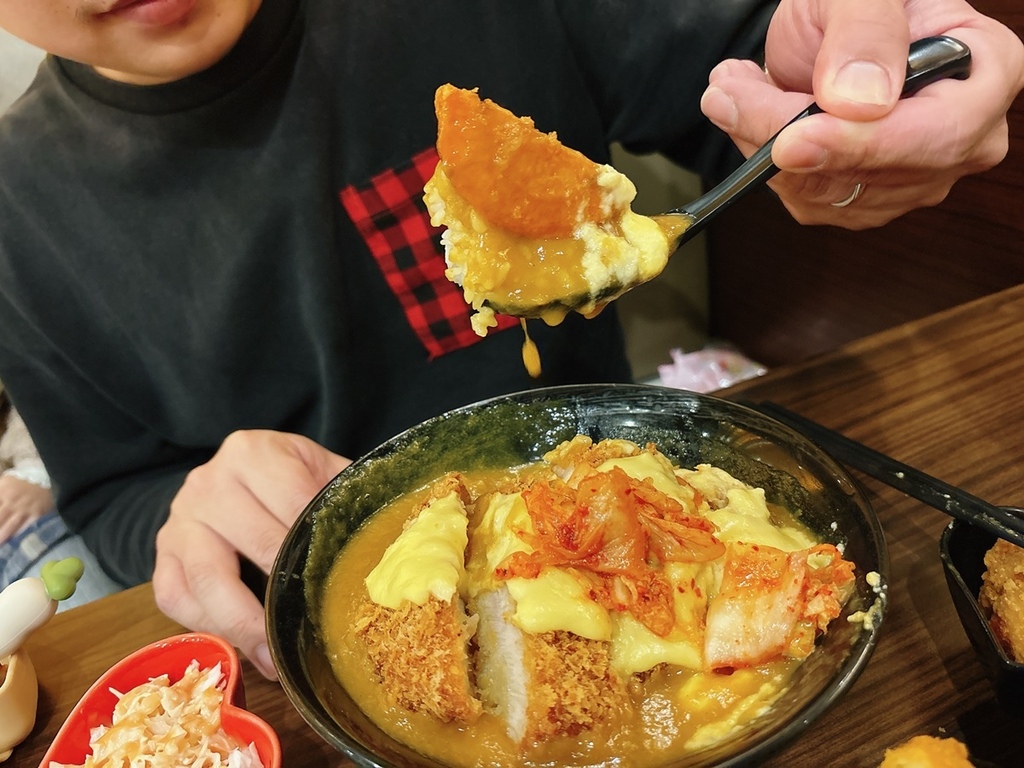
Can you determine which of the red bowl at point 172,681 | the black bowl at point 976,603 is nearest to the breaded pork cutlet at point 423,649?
the red bowl at point 172,681

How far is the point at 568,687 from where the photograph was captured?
0.78m

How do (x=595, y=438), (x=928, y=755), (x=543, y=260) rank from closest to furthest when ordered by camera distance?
1. (x=928, y=755)
2. (x=543, y=260)
3. (x=595, y=438)

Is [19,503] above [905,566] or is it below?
above

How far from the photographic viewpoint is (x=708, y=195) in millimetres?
1024

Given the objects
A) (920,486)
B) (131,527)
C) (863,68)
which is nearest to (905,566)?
(920,486)

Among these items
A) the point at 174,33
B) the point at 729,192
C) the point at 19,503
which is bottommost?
the point at 19,503

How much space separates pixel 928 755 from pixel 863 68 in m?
0.80

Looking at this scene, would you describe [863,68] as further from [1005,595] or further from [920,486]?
[1005,595]

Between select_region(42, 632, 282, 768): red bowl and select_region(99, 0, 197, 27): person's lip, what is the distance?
3.58 ft

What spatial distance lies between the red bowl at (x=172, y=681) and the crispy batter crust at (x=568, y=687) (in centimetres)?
31

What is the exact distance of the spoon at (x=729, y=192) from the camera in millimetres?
954

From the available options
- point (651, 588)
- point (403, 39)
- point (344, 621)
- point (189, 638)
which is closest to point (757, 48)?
point (403, 39)

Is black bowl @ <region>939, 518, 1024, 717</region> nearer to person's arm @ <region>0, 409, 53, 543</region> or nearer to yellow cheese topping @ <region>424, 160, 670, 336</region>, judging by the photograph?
yellow cheese topping @ <region>424, 160, 670, 336</region>

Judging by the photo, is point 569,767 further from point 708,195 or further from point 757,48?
point 757,48
